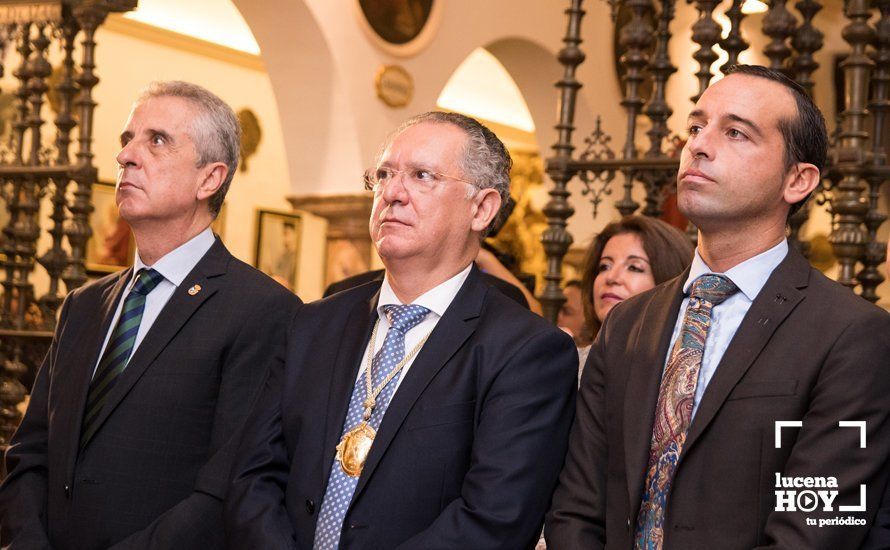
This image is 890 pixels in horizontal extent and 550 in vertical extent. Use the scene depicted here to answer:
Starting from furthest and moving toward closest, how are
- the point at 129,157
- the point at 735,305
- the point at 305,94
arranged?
1. the point at 305,94
2. the point at 129,157
3. the point at 735,305

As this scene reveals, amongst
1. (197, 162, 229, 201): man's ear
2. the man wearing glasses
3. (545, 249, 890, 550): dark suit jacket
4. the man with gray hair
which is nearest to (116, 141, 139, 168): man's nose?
the man with gray hair

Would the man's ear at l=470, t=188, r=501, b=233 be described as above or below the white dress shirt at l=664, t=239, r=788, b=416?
above

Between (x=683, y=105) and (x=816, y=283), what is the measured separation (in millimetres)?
10731

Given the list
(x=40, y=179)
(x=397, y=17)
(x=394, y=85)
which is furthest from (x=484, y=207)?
(x=397, y=17)

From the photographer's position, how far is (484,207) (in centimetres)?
317

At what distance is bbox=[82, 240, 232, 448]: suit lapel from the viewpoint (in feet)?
11.1

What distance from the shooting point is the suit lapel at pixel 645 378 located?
9.03ft

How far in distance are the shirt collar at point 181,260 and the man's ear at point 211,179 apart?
0.12m

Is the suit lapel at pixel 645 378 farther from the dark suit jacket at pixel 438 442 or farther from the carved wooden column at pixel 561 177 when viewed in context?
the carved wooden column at pixel 561 177

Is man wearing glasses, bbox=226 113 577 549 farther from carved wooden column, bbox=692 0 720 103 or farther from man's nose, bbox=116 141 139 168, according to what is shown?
carved wooden column, bbox=692 0 720 103

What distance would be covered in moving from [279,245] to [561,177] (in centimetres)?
836

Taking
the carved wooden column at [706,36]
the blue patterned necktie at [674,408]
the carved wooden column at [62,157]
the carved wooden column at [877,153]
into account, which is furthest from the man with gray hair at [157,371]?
the carved wooden column at [62,157]

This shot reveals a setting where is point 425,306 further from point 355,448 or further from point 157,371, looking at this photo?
point 157,371

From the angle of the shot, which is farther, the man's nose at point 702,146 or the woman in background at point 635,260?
the woman in background at point 635,260
